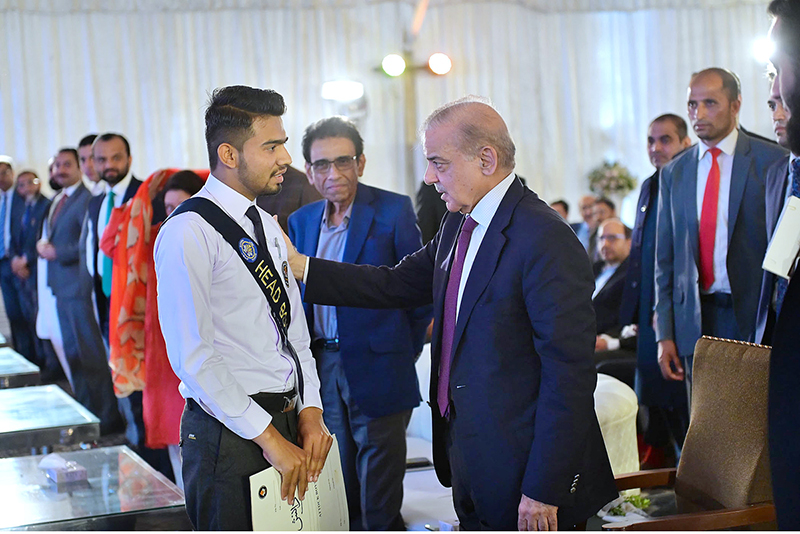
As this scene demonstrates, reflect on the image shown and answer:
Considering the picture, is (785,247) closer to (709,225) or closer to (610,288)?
(709,225)

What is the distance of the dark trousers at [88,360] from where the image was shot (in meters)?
5.27

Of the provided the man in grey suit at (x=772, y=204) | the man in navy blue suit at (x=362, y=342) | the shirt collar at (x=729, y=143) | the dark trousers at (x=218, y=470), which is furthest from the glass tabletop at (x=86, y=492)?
the shirt collar at (x=729, y=143)

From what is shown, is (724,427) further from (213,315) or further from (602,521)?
(213,315)

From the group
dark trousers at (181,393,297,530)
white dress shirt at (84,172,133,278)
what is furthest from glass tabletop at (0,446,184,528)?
white dress shirt at (84,172,133,278)

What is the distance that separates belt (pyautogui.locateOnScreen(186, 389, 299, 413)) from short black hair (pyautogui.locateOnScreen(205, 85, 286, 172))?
50 cm

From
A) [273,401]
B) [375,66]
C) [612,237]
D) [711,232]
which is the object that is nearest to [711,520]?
[273,401]

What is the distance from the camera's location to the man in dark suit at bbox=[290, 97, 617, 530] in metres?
1.77

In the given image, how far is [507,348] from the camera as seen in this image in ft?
6.01

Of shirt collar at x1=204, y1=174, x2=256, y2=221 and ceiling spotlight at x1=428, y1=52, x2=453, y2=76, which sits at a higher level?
ceiling spotlight at x1=428, y1=52, x2=453, y2=76

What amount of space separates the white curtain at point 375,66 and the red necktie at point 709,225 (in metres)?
6.37

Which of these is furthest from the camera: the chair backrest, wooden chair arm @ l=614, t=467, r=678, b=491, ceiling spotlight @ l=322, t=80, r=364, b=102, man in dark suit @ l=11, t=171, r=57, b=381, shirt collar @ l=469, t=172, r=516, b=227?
ceiling spotlight @ l=322, t=80, r=364, b=102

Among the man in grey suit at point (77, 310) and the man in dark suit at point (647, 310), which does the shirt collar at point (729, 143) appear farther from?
the man in grey suit at point (77, 310)

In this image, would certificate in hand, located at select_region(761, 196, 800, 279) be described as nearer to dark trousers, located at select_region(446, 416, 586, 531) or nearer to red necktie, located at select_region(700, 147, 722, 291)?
dark trousers, located at select_region(446, 416, 586, 531)

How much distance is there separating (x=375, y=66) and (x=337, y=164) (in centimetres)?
682
